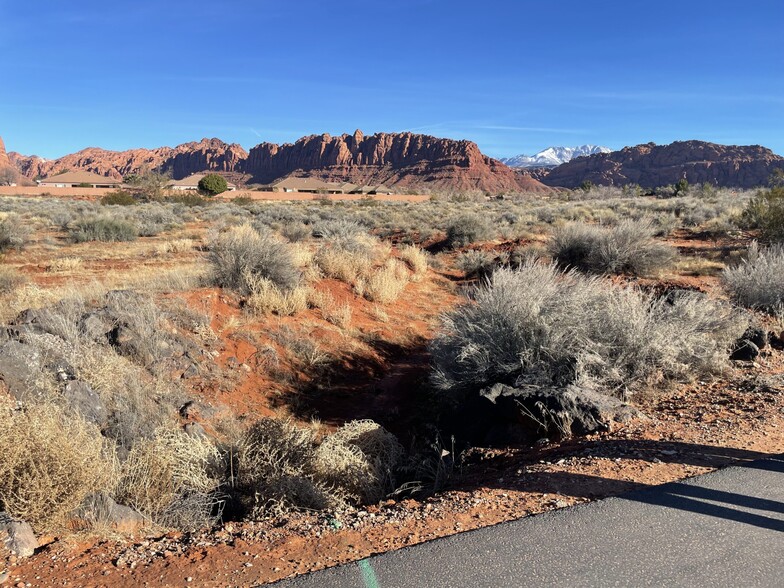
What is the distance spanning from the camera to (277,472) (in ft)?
16.7

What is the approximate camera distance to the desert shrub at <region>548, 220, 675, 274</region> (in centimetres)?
1552

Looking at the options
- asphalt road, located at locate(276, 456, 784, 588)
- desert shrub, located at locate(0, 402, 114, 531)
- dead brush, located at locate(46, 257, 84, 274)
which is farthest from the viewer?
dead brush, located at locate(46, 257, 84, 274)

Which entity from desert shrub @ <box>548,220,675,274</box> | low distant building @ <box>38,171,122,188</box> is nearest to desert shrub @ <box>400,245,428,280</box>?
desert shrub @ <box>548,220,675,274</box>

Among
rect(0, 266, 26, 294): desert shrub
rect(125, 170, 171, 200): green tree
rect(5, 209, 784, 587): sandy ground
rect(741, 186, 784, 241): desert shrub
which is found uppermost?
rect(125, 170, 171, 200): green tree

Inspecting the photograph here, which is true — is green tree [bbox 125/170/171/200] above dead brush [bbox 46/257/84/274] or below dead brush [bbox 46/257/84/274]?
above

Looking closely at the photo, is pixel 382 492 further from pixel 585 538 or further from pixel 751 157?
pixel 751 157

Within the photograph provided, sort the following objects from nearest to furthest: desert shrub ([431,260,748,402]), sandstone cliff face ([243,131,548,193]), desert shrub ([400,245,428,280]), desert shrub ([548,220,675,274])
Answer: desert shrub ([431,260,748,402]) < desert shrub ([548,220,675,274]) < desert shrub ([400,245,428,280]) < sandstone cliff face ([243,131,548,193])

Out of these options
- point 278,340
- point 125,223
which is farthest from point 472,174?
point 278,340

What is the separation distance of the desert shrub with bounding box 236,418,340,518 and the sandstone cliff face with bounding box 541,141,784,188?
13532 cm

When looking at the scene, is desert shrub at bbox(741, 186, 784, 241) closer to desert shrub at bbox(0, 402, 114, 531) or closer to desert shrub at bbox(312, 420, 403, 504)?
desert shrub at bbox(312, 420, 403, 504)

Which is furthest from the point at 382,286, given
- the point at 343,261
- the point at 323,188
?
the point at 323,188

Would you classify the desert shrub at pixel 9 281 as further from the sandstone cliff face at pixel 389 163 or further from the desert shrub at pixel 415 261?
the sandstone cliff face at pixel 389 163

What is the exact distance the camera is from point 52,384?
19.4 ft

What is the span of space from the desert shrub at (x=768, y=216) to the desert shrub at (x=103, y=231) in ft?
83.3
